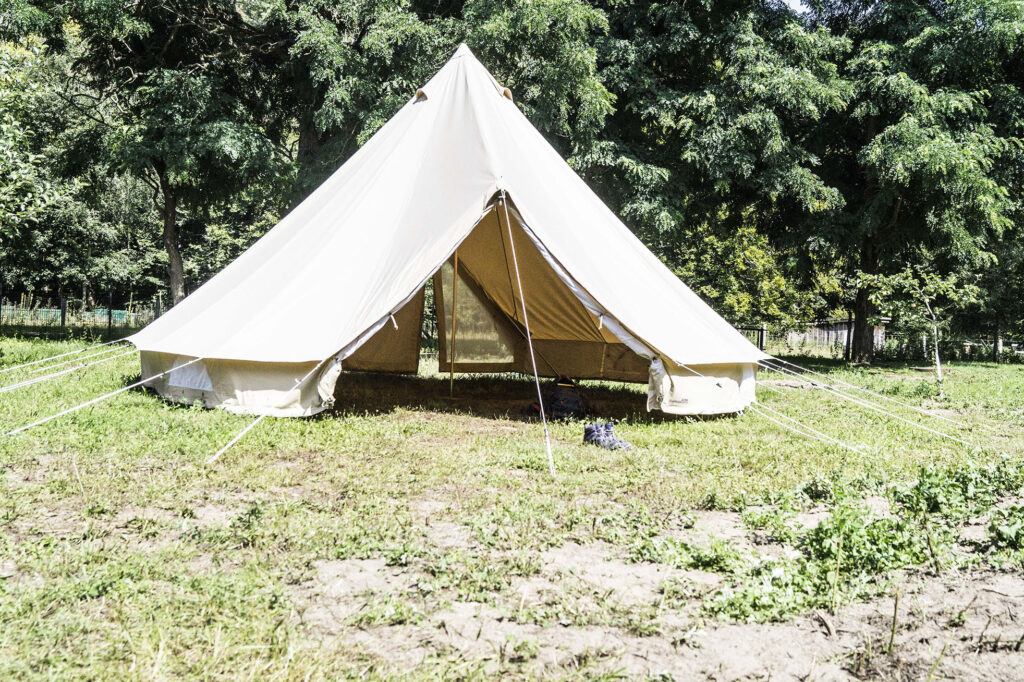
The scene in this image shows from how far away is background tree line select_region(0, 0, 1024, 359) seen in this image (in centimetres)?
1210

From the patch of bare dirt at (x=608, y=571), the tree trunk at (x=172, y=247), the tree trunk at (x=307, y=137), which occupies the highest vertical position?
the tree trunk at (x=307, y=137)

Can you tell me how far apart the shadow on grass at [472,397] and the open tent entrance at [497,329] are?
21cm

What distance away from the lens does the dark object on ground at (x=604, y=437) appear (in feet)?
16.8

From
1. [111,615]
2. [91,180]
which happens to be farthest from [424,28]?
[111,615]

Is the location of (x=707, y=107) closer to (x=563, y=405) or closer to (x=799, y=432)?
(x=563, y=405)

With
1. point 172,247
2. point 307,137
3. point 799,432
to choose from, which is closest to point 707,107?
point 307,137

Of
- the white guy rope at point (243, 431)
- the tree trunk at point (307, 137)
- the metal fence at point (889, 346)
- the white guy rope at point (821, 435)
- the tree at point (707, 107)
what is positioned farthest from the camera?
the metal fence at point (889, 346)

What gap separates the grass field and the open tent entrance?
3.22 meters

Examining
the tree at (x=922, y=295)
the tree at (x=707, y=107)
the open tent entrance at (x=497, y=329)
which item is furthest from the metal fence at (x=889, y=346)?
the open tent entrance at (x=497, y=329)

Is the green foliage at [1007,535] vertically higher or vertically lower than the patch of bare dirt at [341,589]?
higher

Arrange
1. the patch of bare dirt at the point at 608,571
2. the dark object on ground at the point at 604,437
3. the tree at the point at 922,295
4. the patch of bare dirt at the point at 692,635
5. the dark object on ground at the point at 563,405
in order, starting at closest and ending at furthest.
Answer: the patch of bare dirt at the point at 692,635
the patch of bare dirt at the point at 608,571
the dark object on ground at the point at 604,437
the dark object on ground at the point at 563,405
the tree at the point at 922,295

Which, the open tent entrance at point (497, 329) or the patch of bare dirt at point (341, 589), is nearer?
the patch of bare dirt at point (341, 589)

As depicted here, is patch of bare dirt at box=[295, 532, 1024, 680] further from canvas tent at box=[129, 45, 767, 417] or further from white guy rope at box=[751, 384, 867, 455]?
canvas tent at box=[129, 45, 767, 417]

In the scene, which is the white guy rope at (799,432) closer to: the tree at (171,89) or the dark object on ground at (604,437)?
the dark object on ground at (604,437)
